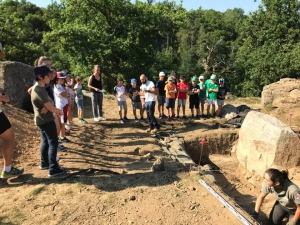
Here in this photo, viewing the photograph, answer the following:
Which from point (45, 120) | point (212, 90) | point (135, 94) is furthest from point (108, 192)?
point (212, 90)

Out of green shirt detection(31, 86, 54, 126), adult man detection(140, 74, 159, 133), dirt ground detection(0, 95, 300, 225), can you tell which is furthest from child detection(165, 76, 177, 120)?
green shirt detection(31, 86, 54, 126)

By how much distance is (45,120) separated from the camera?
4.51 m

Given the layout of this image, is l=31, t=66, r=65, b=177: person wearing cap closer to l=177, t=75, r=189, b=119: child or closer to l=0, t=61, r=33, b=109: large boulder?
l=0, t=61, r=33, b=109: large boulder

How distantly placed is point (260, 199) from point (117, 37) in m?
15.4

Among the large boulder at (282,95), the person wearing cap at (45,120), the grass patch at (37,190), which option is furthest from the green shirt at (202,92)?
the grass patch at (37,190)

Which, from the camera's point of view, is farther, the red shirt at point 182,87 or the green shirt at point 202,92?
the green shirt at point 202,92

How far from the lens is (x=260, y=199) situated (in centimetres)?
465

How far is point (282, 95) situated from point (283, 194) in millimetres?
9288

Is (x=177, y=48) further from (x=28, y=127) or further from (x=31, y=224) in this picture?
(x=31, y=224)

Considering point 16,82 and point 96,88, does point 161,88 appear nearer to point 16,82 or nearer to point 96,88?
point 96,88

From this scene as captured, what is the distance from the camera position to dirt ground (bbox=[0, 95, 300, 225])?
3992 mm

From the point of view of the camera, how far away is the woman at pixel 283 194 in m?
4.28

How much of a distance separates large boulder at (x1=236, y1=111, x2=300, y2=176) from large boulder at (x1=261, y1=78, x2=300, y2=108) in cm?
531

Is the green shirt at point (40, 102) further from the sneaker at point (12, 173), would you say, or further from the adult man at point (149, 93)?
the adult man at point (149, 93)
